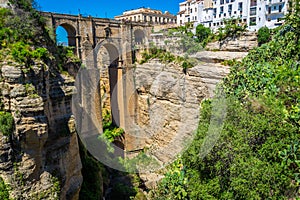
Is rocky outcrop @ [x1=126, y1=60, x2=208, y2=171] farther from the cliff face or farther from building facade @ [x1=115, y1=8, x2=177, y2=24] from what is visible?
building facade @ [x1=115, y1=8, x2=177, y2=24]

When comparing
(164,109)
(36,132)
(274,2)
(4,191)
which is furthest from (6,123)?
(274,2)

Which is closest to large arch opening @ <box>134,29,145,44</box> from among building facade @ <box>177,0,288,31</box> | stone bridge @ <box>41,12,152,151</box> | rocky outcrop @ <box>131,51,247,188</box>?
stone bridge @ <box>41,12,152,151</box>

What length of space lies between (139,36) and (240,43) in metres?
9.55

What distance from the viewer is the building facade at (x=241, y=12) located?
2402 centimetres

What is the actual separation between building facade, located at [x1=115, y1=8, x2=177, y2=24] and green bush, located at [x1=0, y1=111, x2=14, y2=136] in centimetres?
3045

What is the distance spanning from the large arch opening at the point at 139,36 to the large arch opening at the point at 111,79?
298 cm

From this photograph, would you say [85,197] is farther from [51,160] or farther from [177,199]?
[177,199]

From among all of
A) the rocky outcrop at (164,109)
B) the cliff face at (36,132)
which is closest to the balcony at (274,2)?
the rocky outcrop at (164,109)

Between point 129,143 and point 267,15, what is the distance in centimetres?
1880

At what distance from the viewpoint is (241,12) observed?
2675 centimetres

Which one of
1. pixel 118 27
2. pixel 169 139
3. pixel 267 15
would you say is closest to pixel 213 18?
pixel 267 15

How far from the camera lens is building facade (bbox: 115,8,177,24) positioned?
3666 centimetres

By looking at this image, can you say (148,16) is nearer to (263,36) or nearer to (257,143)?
(263,36)

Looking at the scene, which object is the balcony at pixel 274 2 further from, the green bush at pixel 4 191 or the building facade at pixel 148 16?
the green bush at pixel 4 191
